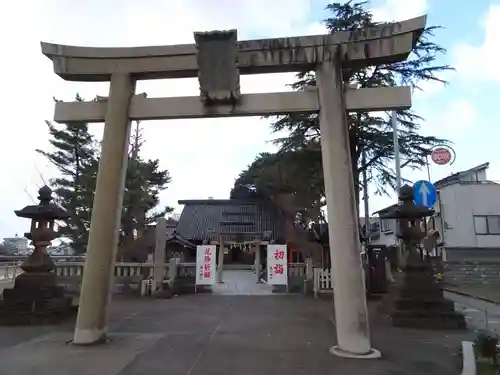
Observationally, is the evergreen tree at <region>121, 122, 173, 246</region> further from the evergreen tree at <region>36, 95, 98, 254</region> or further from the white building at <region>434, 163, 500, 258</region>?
the white building at <region>434, 163, 500, 258</region>

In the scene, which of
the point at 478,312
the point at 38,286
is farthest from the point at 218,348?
the point at 478,312

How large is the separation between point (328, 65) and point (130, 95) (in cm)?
391

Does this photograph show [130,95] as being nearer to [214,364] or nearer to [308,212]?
[214,364]

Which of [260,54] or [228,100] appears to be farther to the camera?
[260,54]

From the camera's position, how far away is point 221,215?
35.3 m

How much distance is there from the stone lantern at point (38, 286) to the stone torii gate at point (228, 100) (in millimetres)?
3312

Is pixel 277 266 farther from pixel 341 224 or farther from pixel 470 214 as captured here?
pixel 470 214

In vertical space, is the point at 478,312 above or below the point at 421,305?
below

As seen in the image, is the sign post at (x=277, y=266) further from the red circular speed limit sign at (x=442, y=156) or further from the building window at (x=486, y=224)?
the building window at (x=486, y=224)

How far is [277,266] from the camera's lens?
16.1m

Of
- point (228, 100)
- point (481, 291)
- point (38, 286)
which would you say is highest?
point (228, 100)

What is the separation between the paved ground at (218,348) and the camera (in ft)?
16.9

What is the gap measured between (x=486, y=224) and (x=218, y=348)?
2437cm

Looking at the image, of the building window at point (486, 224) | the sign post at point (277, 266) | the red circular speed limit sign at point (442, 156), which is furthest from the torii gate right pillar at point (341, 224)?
the building window at point (486, 224)
